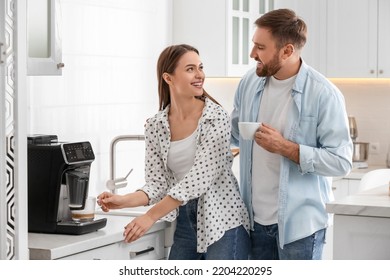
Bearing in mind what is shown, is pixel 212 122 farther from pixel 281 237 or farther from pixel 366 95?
pixel 366 95

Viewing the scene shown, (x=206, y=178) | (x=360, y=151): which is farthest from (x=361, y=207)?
(x=360, y=151)

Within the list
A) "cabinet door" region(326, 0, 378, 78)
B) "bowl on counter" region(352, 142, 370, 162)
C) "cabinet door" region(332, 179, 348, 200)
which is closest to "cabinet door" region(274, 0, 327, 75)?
"cabinet door" region(326, 0, 378, 78)

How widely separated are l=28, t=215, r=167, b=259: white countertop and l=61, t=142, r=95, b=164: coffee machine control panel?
0.25m

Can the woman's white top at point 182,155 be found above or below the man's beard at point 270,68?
below

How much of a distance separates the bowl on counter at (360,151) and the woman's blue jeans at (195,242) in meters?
2.43

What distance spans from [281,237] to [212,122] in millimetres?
401

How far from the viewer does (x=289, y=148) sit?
2.51 meters

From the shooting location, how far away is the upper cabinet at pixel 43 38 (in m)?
2.78

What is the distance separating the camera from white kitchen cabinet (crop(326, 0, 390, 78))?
465 centimetres

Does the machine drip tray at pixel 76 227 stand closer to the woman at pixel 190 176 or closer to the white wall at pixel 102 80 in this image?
the woman at pixel 190 176

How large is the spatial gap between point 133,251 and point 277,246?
0.56 metres

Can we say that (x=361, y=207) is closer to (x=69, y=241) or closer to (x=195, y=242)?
(x=195, y=242)

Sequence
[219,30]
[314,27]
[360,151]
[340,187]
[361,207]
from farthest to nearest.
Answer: [360,151] < [314,27] < [219,30] < [340,187] < [361,207]

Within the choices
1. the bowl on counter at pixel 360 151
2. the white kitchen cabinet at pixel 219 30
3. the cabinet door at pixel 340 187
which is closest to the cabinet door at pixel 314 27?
the white kitchen cabinet at pixel 219 30
